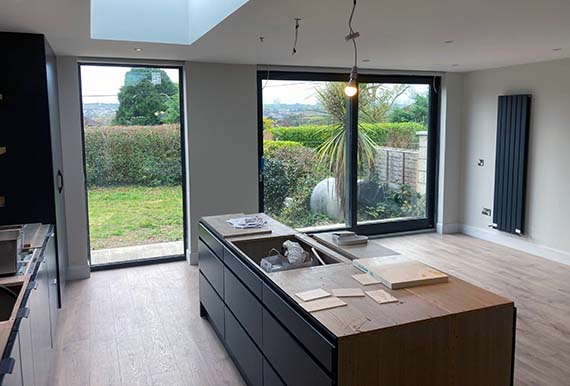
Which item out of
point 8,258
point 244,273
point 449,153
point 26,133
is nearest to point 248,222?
point 244,273

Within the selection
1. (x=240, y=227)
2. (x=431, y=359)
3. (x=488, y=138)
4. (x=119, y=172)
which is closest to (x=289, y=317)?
(x=431, y=359)

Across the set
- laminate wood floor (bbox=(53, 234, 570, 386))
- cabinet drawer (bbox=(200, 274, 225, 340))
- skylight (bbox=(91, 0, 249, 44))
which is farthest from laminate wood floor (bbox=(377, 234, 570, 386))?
skylight (bbox=(91, 0, 249, 44))

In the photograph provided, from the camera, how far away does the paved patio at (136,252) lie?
5600 millimetres

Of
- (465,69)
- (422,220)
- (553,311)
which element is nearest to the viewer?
(553,311)

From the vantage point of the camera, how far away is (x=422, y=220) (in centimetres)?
734

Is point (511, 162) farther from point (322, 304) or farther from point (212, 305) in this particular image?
point (322, 304)

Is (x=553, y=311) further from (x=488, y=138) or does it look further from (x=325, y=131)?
(x=325, y=131)

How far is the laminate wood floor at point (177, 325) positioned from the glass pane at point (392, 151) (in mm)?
1209

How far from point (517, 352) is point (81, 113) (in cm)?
485

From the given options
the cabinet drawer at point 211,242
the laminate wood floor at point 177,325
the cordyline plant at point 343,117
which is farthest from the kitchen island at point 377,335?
the cordyline plant at point 343,117

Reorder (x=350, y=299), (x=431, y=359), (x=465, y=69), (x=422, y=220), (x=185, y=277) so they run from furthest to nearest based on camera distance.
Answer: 1. (x=422, y=220)
2. (x=465, y=69)
3. (x=185, y=277)
4. (x=350, y=299)
5. (x=431, y=359)

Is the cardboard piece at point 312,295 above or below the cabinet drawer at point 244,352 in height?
above

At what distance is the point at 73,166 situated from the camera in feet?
17.0

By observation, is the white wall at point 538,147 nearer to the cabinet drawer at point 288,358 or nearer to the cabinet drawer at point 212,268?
the cabinet drawer at point 212,268
